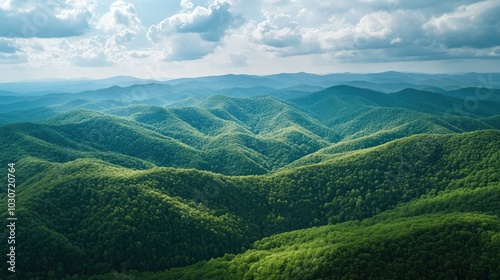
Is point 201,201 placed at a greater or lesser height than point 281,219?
greater

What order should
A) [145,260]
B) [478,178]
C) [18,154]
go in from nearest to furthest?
[145,260], [478,178], [18,154]

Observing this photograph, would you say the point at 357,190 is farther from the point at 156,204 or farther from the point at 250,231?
the point at 156,204

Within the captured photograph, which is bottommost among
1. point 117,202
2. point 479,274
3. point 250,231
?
point 250,231

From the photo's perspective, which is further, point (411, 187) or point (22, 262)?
point (411, 187)

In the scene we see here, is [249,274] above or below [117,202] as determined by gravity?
below

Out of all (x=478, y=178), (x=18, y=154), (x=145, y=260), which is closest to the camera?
(x=145, y=260)

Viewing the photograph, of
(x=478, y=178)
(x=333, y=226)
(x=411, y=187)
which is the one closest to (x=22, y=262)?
(x=333, y=226)

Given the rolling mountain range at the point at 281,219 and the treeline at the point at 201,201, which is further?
the treeline at the point at 201,201

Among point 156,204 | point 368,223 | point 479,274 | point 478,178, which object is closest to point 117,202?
point 156,204

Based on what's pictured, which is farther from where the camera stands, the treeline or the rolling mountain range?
the treeline

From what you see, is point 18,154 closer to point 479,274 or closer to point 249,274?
point 249,274

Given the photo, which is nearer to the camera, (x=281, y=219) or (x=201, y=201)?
(x=281, y=219)
